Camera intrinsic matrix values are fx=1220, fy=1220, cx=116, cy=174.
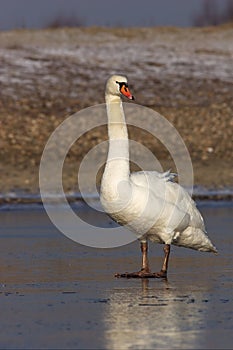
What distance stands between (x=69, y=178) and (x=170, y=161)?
2963 millimetres

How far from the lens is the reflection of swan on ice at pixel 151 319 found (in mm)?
7504

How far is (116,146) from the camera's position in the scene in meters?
11.0

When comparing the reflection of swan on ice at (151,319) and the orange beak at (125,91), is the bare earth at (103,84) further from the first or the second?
the reflection of swan on ice at (151,319)

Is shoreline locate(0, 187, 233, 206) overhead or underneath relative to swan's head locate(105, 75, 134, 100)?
overhead

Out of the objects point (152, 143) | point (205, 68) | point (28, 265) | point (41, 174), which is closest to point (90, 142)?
point (152, 143)

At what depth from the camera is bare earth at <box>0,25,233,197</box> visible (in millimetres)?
25062

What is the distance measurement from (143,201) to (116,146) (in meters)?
0.69

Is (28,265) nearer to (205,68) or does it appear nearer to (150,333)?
(150,333)

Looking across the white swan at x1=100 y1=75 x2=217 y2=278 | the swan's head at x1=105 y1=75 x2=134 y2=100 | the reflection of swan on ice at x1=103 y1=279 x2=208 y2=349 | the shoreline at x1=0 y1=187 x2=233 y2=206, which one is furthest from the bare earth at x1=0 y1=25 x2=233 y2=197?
the reflection of swan on ice at x1=103 y1=279 x2=208 y2=349

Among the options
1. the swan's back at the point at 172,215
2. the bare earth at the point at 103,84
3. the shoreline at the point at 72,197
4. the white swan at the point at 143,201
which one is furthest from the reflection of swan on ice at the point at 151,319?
the bare earth at the point at 103,84

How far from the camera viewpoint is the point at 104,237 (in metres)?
14.5

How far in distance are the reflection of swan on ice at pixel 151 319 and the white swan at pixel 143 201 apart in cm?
80

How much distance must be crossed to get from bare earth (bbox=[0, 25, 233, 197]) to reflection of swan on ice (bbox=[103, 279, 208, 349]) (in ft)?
38.8

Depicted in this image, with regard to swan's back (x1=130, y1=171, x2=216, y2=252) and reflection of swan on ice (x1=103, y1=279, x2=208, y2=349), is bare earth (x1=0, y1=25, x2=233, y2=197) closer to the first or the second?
swan's back (x1=130, y1=171, x2=216, y2=252)
